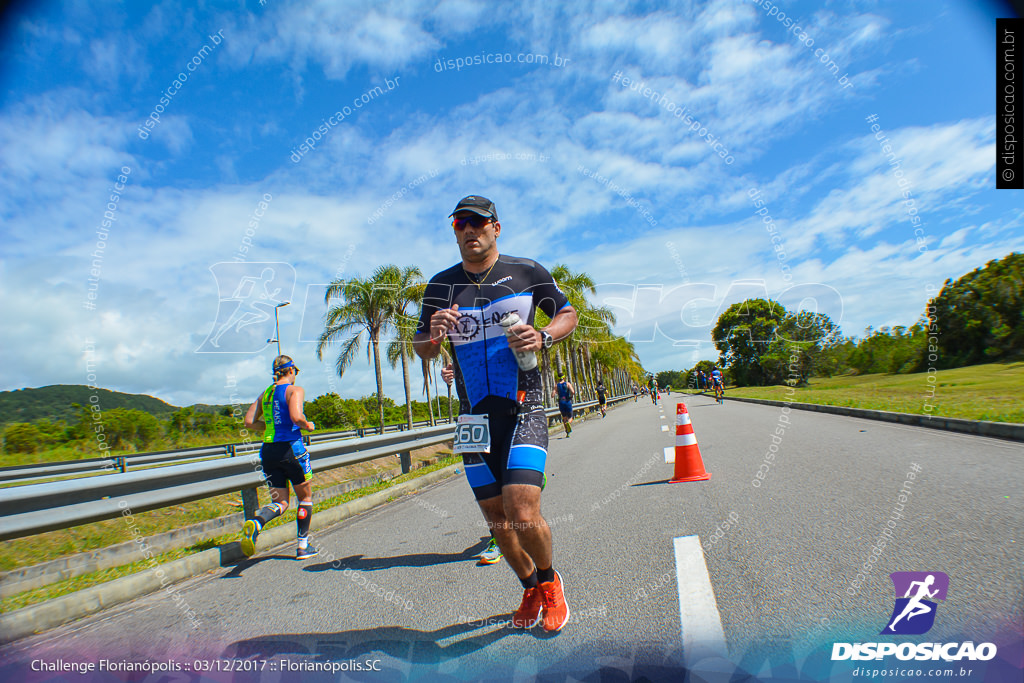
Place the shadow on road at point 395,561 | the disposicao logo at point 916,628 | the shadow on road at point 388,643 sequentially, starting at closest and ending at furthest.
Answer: the disposicao logo at point 916,628, the shadow on road at point 388,643, the shadow on road at point 395,561

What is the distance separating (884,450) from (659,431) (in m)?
7.98

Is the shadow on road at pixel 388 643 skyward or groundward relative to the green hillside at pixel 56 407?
groundward

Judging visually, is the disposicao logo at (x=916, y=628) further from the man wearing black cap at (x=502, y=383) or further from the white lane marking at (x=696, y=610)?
the man wearing black cap at (x=502, y=383)

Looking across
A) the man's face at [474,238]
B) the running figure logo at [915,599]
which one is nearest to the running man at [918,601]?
the running figure logo at [915,599]

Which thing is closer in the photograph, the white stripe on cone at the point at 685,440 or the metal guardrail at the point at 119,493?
the metal guardrail at the point at 119,493

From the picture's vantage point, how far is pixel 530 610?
2951mm

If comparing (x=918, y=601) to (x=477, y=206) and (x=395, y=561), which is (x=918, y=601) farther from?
(x=395, y=561)

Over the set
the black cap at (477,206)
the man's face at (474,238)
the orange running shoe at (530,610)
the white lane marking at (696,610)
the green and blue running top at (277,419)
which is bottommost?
the white lane marking at (696,610)

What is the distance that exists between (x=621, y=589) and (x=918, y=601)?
1.51 meters

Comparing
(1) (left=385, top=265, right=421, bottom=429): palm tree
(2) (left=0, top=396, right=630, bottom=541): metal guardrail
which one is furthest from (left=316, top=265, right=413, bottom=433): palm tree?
A: (2) (left=0, top=396, right=630, bottom=541): metal guardrail

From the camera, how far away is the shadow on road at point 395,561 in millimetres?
4535

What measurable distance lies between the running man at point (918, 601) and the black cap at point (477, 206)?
9.38 ft

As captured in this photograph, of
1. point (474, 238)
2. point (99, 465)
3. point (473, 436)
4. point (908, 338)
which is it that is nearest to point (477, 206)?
point (474, 238)

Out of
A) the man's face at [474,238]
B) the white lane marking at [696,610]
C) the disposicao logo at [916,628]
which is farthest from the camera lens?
the man's face at [474,238]
